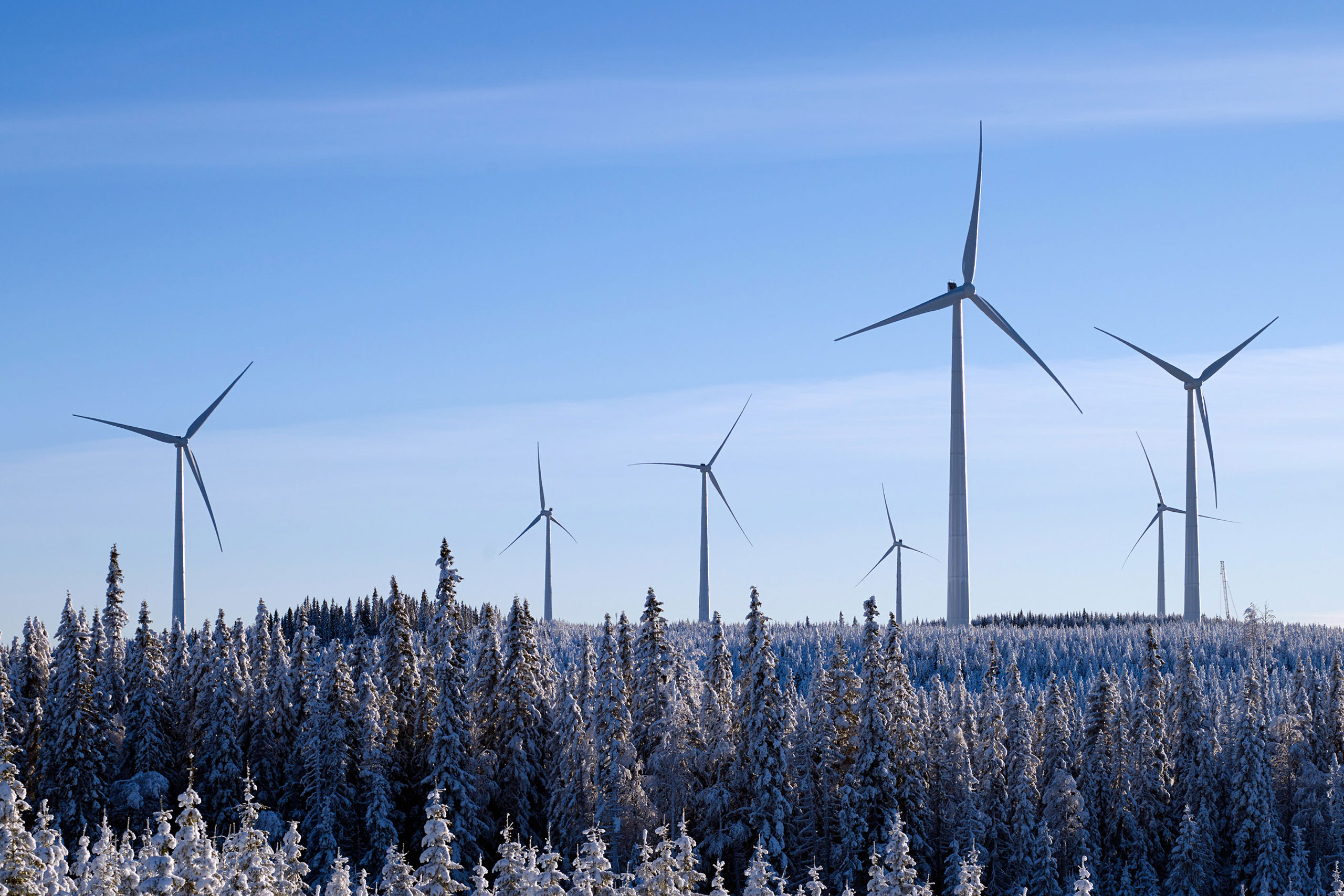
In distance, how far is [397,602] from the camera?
10269 centimetres

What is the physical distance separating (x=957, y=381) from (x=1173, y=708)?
43000 millimetres

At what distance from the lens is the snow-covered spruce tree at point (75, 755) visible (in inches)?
3932

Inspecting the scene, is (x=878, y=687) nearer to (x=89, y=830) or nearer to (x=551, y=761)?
(x=551, y=761)

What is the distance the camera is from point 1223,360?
165250mm

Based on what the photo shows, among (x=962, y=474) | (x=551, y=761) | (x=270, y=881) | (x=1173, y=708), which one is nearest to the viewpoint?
(x=270, y=881)

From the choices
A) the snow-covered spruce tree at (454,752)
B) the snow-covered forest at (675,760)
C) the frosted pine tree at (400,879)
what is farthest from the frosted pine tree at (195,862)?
the snow-covered spruce tree at (454,752)

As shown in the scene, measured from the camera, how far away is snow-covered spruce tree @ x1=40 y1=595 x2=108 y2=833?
99875 millimetres

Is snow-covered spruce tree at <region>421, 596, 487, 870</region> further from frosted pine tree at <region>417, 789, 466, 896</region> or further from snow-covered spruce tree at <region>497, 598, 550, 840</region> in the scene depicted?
frosted pine tree at <region>417, 789, 466, 896</region>

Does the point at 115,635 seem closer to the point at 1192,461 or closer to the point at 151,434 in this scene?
the point at 151,434

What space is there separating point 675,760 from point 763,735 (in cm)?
586

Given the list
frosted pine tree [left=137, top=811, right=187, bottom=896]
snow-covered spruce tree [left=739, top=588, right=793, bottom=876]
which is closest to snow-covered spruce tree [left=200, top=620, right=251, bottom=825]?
snow-covered spruce tree [left=739, top=588, right=793, bottom=876]

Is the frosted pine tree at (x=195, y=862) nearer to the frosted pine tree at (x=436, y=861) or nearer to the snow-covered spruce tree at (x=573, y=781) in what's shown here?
the frosted pine tree at (x=436, y=861)

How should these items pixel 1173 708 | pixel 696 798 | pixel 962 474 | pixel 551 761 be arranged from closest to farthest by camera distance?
pixel 696 798, pixel 551 761, pixel 1173 708, pixel 962 474

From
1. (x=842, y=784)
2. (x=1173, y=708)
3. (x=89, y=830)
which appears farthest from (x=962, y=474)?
(x=89, y=830)
